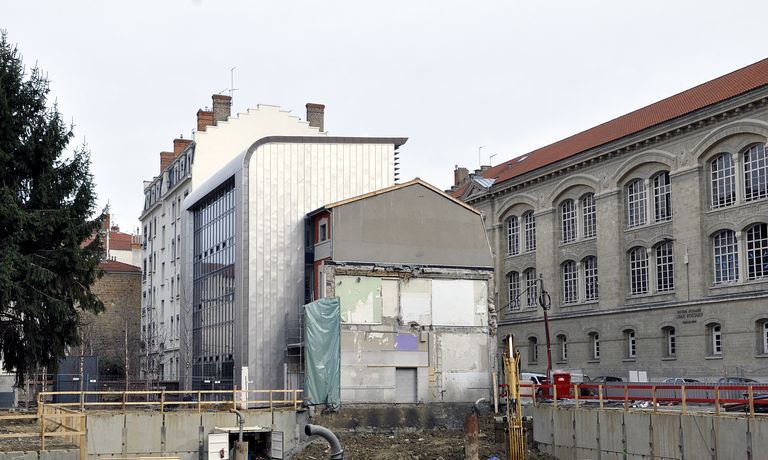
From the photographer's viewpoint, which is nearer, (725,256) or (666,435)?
(666,435)

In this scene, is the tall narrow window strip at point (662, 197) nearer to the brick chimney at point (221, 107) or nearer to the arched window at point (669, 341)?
the arched window at point (669, 341)

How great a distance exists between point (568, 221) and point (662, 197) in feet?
30.9

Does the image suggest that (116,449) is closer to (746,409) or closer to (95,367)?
(95,367)

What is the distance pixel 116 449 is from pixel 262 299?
1151 centimetres

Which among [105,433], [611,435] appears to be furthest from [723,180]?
[105,433]

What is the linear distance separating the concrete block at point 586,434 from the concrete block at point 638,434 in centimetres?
208

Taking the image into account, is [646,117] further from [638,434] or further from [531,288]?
[638,434]

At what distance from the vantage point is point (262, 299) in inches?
1832

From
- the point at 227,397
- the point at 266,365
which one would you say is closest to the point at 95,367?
the point at 227,397

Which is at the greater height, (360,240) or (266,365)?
(360,240)

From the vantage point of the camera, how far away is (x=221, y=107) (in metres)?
69.6

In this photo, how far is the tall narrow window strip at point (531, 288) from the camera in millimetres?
65394

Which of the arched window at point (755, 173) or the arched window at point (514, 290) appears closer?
the arched window at point (755, 173)

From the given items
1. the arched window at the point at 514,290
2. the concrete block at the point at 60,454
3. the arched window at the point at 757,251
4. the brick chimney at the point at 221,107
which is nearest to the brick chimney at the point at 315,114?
the brick chimney at the point at 221,107
